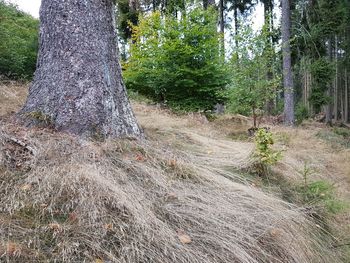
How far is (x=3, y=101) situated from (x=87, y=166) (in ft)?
9.43

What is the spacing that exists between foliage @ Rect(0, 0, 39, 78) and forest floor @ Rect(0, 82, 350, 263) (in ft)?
11.8

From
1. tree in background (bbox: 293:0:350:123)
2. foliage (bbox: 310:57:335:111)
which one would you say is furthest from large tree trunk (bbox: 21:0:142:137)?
foliage (bbox: 310:57:335:111)

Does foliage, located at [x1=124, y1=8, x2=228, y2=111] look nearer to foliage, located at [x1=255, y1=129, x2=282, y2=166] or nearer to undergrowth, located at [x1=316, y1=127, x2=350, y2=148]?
undergrowth, located at [x1=316, y1=127, x2=350, y2=148]

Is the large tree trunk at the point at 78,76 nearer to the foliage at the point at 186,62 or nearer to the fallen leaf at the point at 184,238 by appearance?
the fallen leaf at the point at 184,238

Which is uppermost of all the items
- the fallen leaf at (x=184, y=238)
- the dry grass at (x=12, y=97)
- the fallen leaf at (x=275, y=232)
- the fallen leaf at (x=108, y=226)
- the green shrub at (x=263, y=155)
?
the dry grass at (x=12, y=97)

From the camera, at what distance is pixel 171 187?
8.54 ft

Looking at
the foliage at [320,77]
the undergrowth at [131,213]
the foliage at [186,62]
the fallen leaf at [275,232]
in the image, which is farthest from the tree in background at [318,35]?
the fallen leaf at [275,232]

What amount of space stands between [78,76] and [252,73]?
433cm

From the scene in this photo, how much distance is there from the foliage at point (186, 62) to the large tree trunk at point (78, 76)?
359 cm

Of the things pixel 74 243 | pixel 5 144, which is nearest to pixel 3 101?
pixel 5 144

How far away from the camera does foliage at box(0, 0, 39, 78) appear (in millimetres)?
6328

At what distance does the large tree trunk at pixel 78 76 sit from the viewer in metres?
3.23

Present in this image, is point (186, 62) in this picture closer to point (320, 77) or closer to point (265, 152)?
point (265, 152)

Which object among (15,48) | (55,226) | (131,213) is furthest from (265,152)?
(15,48)
